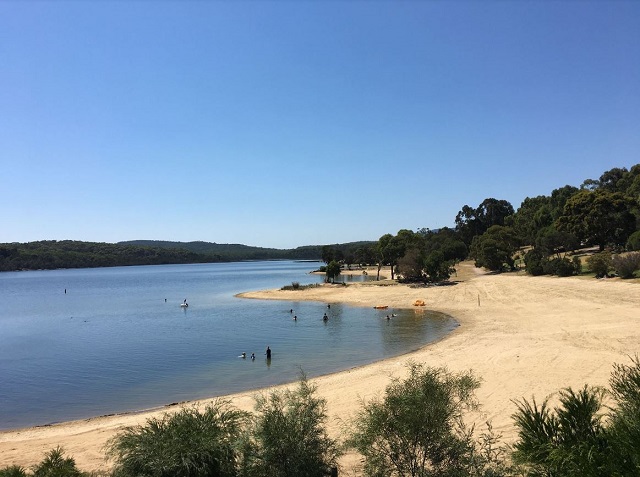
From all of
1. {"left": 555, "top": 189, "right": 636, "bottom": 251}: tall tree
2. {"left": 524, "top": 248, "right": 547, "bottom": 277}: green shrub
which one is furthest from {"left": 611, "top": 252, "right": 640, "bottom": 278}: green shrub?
{"left": 555, "top": 189, "right": 636, "bottom": 251}: tall tree

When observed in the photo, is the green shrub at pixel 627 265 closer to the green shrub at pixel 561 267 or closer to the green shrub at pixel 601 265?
the green shrub at pixel 601 265

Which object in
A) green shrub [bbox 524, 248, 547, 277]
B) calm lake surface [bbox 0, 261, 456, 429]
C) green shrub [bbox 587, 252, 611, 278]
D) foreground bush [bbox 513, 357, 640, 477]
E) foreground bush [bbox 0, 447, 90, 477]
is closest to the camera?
foreground bush [bbox 513, 357, 640, 477]

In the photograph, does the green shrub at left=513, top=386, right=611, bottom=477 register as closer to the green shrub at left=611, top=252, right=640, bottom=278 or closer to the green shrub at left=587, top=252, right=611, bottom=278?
the green shrub at left=611, top=252, right=640, bottom=278

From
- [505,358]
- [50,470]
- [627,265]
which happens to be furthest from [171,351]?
[627,265]

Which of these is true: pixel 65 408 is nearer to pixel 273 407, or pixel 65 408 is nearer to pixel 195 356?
pixel 195 356

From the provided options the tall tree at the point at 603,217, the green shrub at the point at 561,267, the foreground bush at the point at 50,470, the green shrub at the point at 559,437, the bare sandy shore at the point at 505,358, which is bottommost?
the bare sandy shore at the point at 505,358

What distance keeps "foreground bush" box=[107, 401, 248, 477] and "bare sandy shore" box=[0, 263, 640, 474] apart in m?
4.71

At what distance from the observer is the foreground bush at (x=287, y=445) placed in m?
7.64

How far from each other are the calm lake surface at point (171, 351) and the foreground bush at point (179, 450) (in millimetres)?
A: 15203

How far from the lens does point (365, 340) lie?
33969 mm

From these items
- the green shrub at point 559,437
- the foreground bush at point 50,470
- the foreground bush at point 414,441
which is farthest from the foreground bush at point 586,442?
the foreground bush at point 50,470

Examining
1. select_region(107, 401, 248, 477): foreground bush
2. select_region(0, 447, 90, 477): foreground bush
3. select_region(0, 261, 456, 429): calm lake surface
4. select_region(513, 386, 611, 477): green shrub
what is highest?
select_region(513, 386, 611, 477): green shrub

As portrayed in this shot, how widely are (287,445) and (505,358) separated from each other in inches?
715

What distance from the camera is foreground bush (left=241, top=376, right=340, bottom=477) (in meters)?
7.64
